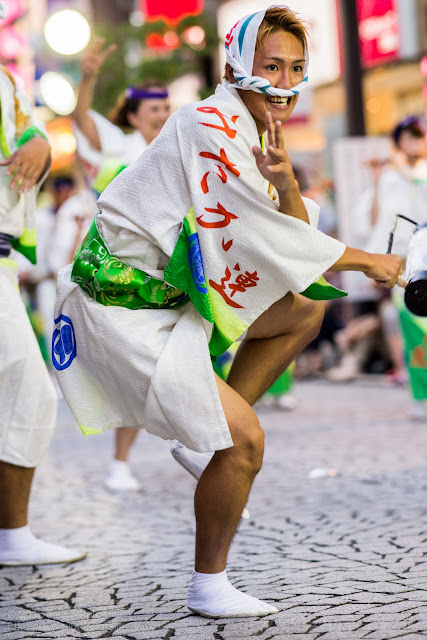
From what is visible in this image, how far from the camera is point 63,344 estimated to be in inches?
115

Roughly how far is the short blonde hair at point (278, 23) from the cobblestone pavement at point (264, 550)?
1.51 m

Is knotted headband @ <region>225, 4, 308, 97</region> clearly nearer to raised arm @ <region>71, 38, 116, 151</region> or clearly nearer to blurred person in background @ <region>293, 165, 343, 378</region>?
raised arm @ <region>71, 38, 116, 151</region>

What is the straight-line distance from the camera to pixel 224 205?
8.52 feet

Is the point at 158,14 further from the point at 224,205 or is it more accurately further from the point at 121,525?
the point at 224,205

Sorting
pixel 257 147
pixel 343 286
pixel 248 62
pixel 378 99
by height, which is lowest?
pixel 343 286

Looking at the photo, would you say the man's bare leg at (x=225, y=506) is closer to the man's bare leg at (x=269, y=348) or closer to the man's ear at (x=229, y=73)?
the man's bare leg at (x=269, y=348)

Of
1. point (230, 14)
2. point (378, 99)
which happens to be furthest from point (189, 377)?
point (230, 14)

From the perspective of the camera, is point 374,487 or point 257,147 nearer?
point 257,147

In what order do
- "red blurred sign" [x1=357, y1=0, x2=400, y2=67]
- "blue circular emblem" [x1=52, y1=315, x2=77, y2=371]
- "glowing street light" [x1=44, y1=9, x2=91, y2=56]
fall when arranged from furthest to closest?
"red blurred sign" [x1=357, y1=0, x2=400, y2=67] < "glowing street light" [x1=44, y1=9, x2=91, y2=56] < "blue circular emblem" [x1=52, y1=315, x2=77, y2=371]

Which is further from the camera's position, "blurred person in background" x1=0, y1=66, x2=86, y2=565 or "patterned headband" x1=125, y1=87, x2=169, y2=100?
"patterned headband" x1=125, y1=87, x2=169, y2=100

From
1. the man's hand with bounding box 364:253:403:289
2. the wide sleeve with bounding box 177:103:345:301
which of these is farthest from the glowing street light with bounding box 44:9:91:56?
the man's hand with bounding box 364:253:403:289

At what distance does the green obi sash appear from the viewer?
2705 millimetres

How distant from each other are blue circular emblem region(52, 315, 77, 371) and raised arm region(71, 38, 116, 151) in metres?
1.97

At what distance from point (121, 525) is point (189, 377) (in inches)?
65.3
